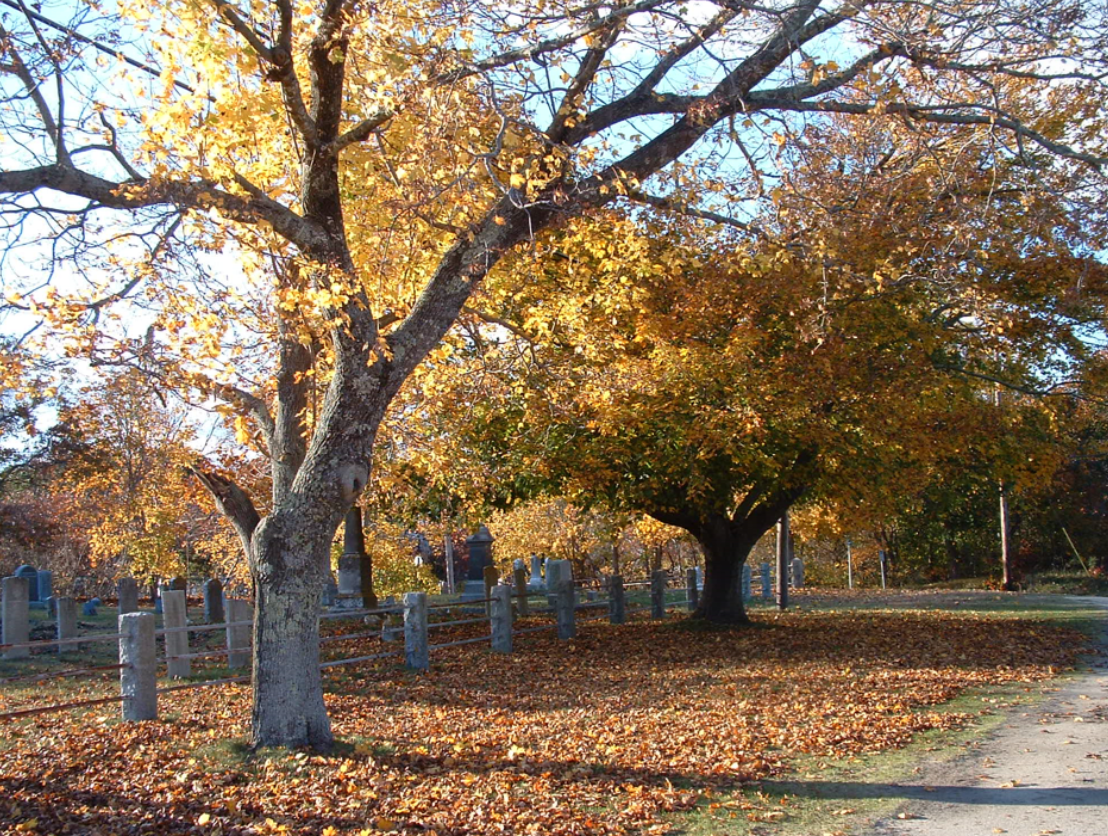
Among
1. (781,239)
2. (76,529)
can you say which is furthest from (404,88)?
(76,529)

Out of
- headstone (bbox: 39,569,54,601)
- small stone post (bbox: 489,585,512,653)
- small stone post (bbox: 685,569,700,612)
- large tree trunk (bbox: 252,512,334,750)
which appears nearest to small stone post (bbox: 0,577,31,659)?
small stone post (bbox: 489,585,512,653)

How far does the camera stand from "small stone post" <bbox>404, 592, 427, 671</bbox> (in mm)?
13930

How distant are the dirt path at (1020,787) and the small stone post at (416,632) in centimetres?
785

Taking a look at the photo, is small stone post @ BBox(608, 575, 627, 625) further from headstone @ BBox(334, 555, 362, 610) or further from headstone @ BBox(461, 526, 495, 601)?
headstone @ BBox(461, 526, 495, 601)

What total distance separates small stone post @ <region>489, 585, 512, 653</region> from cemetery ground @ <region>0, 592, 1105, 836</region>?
0.38m

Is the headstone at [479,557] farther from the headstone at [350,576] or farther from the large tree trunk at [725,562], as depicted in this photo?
the large tree trunk at [725,562]

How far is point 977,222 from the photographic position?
37.4 feet

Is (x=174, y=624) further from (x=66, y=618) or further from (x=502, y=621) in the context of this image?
(x=502, y=621)

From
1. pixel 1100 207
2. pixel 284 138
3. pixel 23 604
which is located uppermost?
pixel 284 138

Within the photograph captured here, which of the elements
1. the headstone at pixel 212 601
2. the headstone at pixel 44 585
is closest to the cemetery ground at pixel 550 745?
the headstone at pixel 212 601

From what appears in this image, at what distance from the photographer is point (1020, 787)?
6836 millimetres

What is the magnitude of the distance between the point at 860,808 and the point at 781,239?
5919 mm

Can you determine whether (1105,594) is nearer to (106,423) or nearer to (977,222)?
(977,222)

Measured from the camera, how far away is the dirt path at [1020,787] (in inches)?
233
